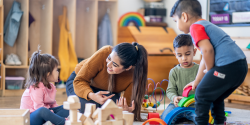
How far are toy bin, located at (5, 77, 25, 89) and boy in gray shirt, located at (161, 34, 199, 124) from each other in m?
1.78

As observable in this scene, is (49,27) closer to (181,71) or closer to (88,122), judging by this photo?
(181,71)

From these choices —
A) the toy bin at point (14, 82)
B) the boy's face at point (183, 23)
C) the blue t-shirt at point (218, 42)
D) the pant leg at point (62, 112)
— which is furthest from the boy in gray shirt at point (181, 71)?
the toy bin at point (14, 82)

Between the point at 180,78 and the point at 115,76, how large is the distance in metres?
0.41

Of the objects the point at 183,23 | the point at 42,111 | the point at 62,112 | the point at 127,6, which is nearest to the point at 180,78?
the point at 183,23

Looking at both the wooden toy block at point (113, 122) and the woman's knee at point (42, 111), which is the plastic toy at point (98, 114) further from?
the woman's knee at point (42, 111)

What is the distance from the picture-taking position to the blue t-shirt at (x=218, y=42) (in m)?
1.19

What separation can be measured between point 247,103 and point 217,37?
5.59 feet

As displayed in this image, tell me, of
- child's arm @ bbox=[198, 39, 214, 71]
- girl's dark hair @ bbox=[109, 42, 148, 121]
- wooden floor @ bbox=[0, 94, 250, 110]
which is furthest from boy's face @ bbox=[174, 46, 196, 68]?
wooden floor @ bbox=[0, 94, 250, 110]

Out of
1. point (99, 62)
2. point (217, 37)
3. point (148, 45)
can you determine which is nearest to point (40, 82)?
point (99, 62)

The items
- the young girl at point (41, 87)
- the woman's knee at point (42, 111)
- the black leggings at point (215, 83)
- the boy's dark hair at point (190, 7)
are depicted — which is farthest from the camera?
the young girl at point (41, 87)

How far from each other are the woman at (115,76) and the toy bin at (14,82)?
4.11 feet

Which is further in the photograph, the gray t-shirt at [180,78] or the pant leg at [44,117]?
the gray t-shirt at [180,78]

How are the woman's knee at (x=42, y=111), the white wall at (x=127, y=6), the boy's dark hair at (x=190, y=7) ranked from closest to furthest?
the boy's dark hair at (x=190, y=7) < the woman's knee at (x=42, y=111) < the white wall at (x=127, y=6)

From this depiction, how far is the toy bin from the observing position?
2863 mm
